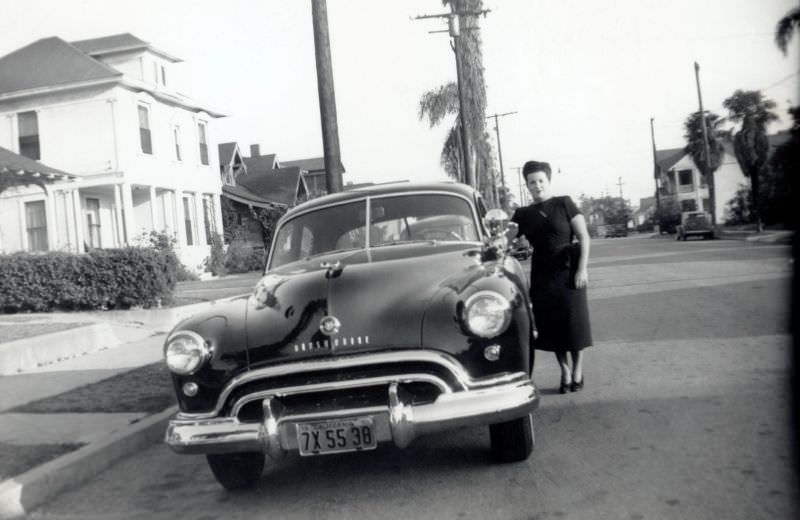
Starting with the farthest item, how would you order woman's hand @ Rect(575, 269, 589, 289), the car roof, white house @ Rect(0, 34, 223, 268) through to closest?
white house @ Rect(0, 34, 223, 268), woman's hand @ Rect(575, 269, 589, 289), the car roof

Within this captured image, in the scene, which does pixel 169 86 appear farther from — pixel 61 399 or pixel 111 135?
pixel 61 399

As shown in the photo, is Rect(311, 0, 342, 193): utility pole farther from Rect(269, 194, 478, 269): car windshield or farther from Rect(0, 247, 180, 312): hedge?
Rect(269, 194, 478, 269): car windshield

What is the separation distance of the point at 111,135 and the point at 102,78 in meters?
1.73

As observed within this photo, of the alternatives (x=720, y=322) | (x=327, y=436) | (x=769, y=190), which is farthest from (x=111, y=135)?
(x=769, y=190)

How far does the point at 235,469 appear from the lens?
462 cm

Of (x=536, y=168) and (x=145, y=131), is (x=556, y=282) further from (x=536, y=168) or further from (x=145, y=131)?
(x=145, y=131)

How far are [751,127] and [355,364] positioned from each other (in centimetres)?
5103

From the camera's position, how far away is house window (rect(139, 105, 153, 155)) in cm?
2616

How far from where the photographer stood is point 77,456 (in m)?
5.25

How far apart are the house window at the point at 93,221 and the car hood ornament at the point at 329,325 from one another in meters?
23.5

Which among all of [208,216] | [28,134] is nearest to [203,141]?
[208,216]

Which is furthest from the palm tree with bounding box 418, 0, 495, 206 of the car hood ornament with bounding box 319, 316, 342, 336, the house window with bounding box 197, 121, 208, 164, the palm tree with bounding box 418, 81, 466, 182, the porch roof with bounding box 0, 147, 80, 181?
the car hood ornament with bounding box 319, 316, 342, 336

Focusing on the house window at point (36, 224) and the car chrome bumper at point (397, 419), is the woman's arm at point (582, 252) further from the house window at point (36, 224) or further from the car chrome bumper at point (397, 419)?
the house window at point (36, 224)

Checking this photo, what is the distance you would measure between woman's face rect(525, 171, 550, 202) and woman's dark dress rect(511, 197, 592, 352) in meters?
0.07
